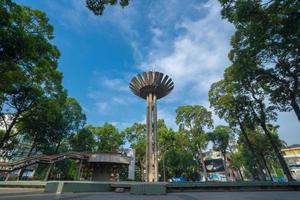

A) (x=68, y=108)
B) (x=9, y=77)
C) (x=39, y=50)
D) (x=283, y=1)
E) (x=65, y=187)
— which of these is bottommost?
(x=65, y=187)

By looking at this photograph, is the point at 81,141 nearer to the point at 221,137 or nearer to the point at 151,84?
the point at 151,84

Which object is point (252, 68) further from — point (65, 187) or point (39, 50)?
point (65, 187)

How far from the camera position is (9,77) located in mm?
7645

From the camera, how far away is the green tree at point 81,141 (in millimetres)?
30989

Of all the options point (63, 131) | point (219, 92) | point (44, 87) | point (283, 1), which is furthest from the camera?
point (63, 131)

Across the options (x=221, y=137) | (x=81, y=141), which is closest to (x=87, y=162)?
(x=81, y=141)

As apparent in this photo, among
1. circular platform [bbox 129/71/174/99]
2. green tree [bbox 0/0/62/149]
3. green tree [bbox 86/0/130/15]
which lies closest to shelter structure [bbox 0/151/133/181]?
green tree [bbox 0/0/62/149]

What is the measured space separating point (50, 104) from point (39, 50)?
34.2 feet

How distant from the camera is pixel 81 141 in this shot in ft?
102

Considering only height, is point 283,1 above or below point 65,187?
above

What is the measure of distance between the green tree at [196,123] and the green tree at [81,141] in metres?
16.9

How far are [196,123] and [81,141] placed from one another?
21.0 m

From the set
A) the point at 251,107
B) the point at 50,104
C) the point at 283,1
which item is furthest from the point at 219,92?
the point at 50,104

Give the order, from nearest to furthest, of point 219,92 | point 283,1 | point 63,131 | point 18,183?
1. point 283,1
2. point 18,183
3. point 219,92
4. point 63,131
